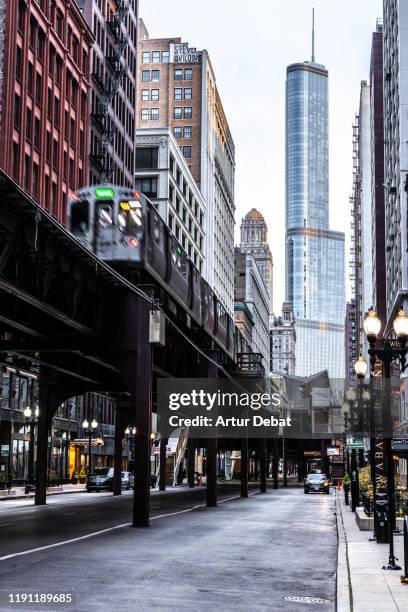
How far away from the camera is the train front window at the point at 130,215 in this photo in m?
28.3

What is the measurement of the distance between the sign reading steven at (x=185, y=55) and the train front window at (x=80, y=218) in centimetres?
11096

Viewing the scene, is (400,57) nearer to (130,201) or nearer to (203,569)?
(130,201)

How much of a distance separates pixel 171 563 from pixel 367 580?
15.0 ft

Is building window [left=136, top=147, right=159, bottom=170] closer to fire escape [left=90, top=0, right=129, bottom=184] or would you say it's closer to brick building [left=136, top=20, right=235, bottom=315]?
fire escape [left=90, top=0, right=129, bottom=184]

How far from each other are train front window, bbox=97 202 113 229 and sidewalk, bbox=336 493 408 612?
12.6m

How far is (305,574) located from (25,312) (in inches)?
614

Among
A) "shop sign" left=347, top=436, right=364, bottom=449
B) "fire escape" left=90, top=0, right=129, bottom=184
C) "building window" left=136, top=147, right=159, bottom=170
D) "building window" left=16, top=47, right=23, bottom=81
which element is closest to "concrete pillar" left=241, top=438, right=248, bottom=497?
"shop sign" left=347, top=436, right=364, bottom=449

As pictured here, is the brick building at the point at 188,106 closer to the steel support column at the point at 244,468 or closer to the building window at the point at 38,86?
the building window at the point at 38,86

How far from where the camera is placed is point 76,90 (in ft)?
253

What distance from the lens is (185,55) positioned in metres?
138

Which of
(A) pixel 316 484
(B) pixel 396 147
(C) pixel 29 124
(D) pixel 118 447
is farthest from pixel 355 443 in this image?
(B) pixel 396 147

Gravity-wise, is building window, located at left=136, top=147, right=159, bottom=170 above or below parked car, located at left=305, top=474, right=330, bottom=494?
above

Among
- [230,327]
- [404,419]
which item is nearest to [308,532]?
[230,327]

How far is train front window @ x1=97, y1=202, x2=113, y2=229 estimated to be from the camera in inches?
1148
